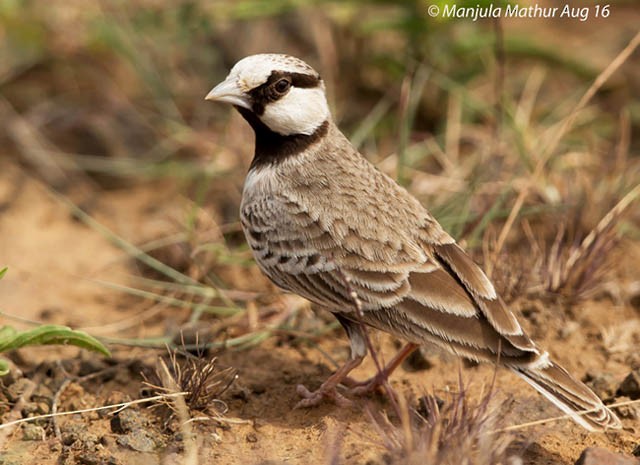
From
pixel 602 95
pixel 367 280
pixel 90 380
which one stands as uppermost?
pixel 602 95

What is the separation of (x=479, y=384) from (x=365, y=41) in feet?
12.7

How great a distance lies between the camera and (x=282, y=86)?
4320mm

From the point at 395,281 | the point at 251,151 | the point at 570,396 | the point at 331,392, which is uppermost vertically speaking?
the point at 395,281

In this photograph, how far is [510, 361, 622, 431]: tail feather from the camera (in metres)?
3.60

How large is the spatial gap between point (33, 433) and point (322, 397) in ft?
4.54

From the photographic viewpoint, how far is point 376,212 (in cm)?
414

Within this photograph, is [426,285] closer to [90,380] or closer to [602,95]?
[90,380]

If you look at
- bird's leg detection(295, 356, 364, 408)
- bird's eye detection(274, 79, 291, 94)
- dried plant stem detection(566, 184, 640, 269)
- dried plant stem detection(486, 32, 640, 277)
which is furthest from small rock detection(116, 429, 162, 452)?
dried plant stem detection(566, 184, 640, 269)

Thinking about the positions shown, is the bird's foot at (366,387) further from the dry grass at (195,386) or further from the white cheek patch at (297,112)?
the white cheek patch at (297,112)

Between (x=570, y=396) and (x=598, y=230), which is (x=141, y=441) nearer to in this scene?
(x=570, y=396)

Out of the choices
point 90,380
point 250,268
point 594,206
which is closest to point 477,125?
point 594,206

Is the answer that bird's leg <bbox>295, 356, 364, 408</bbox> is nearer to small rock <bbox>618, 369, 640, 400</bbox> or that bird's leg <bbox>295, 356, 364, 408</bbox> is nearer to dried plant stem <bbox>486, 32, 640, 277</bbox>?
dried plant stem <bbox>486, 32, 640, 277</bbox>

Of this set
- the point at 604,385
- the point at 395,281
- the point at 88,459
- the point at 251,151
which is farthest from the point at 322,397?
the point at 251,151

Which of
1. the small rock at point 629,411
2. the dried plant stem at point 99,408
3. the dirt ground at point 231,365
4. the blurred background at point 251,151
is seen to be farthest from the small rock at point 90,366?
the small rock at point 629,411
